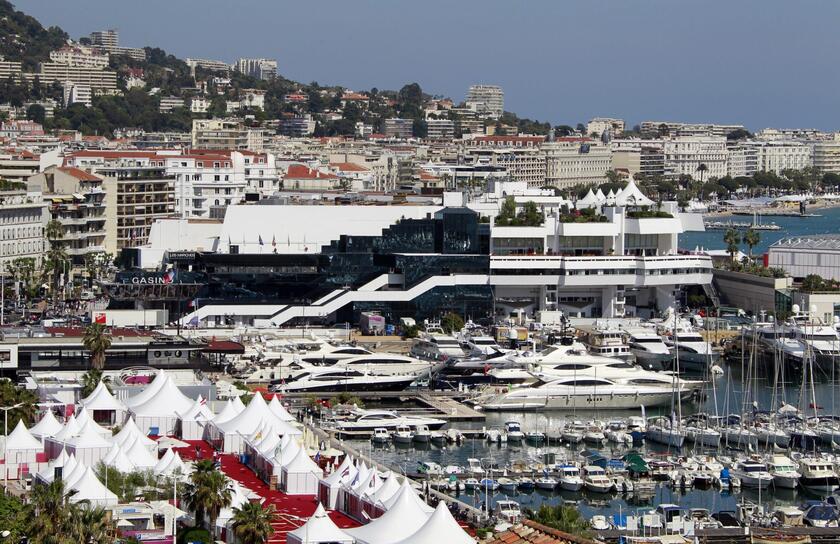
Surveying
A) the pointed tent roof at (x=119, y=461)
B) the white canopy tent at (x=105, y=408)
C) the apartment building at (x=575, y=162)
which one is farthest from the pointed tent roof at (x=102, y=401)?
the apartment building at (x=575, y=162)

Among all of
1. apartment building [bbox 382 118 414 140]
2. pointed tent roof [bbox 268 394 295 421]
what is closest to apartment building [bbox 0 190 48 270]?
pointed tent roof [bbox 268 394 295 421]

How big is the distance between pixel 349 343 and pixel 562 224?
10.2 metres

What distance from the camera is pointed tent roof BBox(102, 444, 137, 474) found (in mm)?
37250

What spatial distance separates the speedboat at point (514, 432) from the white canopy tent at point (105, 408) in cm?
967

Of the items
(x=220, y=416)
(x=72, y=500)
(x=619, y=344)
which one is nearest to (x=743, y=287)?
(x=619, y=344)

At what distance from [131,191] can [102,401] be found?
42.0 meters

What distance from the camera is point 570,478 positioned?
42.4 meters

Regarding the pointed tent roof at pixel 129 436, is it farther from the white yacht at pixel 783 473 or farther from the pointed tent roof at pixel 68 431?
the white yacht at pixel 783 473

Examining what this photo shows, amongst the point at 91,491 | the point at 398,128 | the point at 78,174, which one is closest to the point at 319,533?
the point at 91,491

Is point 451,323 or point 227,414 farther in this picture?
point 451,323

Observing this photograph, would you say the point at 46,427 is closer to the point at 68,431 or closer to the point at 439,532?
the point at 68,431

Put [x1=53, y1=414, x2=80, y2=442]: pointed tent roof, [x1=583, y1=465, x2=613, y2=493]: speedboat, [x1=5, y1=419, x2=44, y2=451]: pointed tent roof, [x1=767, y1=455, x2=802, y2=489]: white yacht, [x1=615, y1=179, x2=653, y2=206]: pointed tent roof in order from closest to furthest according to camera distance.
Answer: [x1=5, y1=419, x2=44, y2=451]: pointed tent roof < [x1=53, y1=414, x2=80, y2=442]: pointed tent roof < [x1=583, y1=465, x2=613, y2=493]: speedboat < [x1=767, y1=455, x2=802, y2=489]: white yacht < [x1=615, y1=179, x2=653, y2=206]: pointed tent roof

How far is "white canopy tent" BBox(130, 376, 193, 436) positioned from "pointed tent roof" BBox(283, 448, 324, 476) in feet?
21.9

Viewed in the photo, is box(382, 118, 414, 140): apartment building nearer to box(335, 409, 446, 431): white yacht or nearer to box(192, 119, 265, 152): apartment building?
box(192, 119, 265, 152): apartment building
